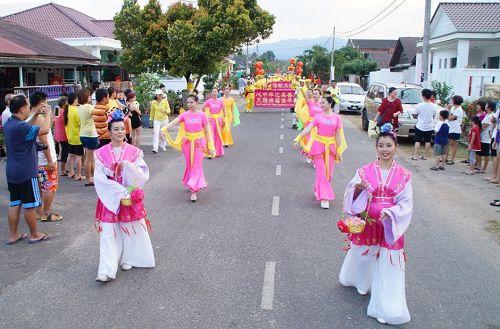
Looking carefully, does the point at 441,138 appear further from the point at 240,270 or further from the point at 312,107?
the point at 240,270

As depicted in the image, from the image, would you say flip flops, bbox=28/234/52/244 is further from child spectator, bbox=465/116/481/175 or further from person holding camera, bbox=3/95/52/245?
child spectator, bbox=465/116/481/175

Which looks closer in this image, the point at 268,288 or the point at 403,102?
the point at 268,288

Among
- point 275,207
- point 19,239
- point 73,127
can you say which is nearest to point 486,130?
point 275,207

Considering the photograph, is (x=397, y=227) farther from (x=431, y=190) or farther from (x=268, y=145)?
(x=268, y=145)

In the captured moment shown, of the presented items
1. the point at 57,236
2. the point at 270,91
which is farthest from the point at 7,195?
the point at 270,91

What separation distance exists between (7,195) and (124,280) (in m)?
5.07

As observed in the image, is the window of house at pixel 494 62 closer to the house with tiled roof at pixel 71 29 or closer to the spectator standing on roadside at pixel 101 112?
the house with tiled roof at pixel 71 29

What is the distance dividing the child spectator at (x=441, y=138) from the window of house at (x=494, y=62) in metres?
16.0

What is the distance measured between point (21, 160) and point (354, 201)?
4.24 m

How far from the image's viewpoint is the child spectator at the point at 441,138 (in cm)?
1231

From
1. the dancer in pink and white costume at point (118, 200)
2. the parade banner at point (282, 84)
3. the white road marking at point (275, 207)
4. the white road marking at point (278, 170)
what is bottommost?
the white road marking at point (275, 207)

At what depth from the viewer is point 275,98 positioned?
2750cm

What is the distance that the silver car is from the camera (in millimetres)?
16531

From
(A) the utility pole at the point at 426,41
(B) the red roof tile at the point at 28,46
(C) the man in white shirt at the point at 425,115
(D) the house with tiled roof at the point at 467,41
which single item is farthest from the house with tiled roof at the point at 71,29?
(C) the man in white shirt at the point at 425,115
